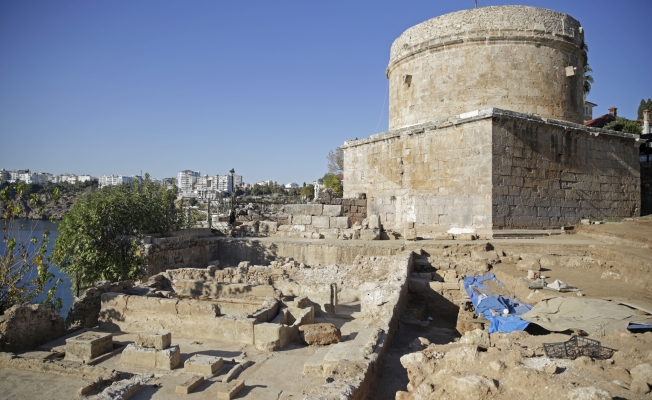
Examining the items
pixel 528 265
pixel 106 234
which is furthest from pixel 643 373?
pixel 106 234

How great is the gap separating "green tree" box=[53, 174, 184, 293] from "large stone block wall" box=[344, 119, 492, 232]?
822 centimetres

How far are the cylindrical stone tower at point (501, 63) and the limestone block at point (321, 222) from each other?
5.20 metres

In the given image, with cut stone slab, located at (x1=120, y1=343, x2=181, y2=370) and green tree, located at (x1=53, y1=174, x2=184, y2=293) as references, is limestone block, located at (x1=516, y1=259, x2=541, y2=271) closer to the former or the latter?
cut stone slab, located at (x1=120, y1=343, x2=181, y2=370)

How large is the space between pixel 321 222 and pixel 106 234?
7.35m

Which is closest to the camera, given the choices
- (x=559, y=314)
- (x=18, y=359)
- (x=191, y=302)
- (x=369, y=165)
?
(x=18, y=359)

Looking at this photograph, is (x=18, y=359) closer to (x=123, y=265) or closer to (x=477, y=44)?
(x=123, y=265)

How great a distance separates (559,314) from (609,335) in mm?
1228

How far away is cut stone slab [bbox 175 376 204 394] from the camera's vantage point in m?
5.14

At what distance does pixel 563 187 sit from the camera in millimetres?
14078

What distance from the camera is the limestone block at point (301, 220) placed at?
16047 millimetres

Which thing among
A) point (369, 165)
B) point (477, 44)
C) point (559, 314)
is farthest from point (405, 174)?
point (559, 314)

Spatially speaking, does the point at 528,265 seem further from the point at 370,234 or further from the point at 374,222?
the point at 374,222

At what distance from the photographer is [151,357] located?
245 inches

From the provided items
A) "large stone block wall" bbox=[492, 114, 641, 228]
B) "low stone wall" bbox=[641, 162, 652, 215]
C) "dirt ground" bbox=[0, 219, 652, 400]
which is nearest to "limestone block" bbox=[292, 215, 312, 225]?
"dirt ground" bbox=[0, 219, 652, 400]
